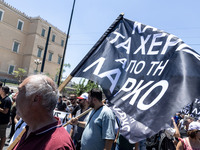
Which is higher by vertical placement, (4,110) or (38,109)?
(38,109)

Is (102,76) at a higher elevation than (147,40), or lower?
lower

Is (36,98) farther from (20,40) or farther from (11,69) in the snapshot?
(20,40)

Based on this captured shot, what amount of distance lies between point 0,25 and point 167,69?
43288 mm

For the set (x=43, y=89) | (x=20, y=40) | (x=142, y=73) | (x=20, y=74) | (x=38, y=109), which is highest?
(x=20, y=40)

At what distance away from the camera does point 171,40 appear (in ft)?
7.57

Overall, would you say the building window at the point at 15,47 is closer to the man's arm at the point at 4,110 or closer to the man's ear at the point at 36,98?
the man's arm at the point at 4,110

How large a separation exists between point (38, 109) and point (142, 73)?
136 cm

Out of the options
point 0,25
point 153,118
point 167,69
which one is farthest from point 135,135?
point 0,25

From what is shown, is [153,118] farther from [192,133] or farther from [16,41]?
[16,41]

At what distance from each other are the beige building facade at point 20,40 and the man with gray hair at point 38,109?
40.1 meters

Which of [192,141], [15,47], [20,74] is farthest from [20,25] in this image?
[192,141]

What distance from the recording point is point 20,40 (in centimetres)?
4275

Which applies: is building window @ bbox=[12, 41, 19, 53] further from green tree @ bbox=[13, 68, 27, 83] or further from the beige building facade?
green tree @ bbox=[13, 68, 27, 83]

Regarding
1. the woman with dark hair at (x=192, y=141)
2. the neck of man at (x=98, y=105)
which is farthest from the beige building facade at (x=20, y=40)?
the woman with dark hair at (x=192, y=141)
